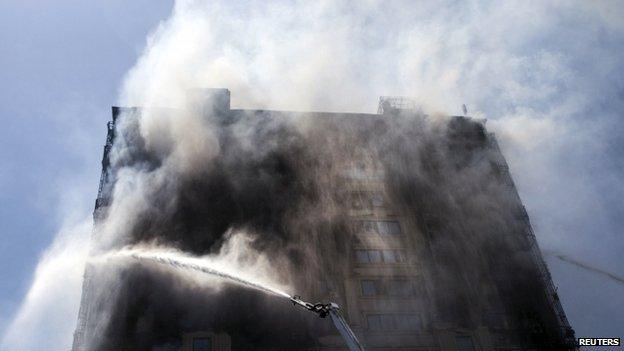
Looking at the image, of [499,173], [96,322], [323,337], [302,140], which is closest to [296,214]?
[302,140]

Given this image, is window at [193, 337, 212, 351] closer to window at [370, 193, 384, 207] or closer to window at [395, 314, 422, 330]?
window at [395, 314, 422, 330]

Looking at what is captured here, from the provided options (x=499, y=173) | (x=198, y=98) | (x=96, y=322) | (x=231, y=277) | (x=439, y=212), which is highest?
(x=198, y=98)

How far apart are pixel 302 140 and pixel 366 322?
62.4ft

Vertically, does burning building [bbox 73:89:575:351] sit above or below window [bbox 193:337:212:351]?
above

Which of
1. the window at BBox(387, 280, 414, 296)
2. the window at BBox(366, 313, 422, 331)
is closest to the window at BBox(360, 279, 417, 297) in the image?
the window at BBox(387, 280, 414, 296)

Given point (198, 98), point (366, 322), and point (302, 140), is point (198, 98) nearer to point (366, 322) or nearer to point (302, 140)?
point (302, 140)

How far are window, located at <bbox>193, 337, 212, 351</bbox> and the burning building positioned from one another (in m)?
0.07

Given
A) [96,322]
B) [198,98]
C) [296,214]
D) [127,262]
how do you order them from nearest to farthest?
1. [96,322]
2. [127,262]
3. [296,214]
4. [198,98]

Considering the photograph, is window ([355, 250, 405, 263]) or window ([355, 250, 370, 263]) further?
window ([355, 250, 405, 263])

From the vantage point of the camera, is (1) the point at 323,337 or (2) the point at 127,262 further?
(2) the point at 127,262

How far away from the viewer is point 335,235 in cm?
3941

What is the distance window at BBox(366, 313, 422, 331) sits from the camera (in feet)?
113

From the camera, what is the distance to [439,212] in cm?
Answer: 4250

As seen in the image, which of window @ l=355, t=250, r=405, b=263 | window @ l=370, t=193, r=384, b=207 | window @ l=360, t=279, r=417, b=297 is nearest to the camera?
window @ l=360, t=279, r=417, b=297
